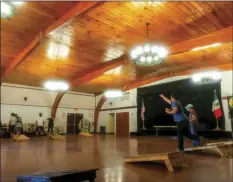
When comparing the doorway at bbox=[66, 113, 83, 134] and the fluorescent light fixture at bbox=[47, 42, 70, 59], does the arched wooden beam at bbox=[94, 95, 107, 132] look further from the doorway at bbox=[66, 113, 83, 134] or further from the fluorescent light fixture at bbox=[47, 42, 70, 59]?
the fluorescent light fixture at bbox=[47, 42, 70, 59]

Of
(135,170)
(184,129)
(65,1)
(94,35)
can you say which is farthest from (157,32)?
(135,170)

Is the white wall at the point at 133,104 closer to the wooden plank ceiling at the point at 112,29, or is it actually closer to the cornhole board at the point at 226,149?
the wooden plank ceiling at the point at 112,29

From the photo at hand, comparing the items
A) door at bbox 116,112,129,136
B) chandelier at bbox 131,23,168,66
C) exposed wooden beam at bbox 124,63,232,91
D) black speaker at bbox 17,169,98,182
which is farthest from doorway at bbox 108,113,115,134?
black speaker at bbox 17,169,98,182

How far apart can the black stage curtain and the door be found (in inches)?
56.6

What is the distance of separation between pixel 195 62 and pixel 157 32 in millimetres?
4268

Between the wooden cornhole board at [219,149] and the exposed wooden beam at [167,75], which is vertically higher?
the exposed wooden beam at [167,75]

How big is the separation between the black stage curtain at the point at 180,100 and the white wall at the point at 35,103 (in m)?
5.15

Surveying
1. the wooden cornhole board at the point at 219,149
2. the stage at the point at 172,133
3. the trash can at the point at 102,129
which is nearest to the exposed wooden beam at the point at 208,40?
the wooden cornhole board at the point at 219,149

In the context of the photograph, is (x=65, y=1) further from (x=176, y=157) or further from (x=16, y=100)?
(x=16, y=100)

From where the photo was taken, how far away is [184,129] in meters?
3.98

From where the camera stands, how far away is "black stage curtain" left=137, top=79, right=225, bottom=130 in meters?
11.0

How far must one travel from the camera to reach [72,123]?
16.3 metres

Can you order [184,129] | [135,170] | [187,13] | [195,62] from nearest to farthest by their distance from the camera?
1. [135,170]
2. [184,129]
3. [187,13]
4. [195,62]

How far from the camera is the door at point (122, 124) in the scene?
15773mm
